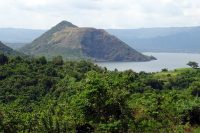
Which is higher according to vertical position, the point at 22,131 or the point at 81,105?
the point at 81,105

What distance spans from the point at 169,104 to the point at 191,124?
2.02 m

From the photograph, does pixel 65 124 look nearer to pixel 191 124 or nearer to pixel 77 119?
pixel 77 119

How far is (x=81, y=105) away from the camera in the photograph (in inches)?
790

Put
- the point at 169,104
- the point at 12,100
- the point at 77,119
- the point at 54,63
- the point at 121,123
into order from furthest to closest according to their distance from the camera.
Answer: the point at 54,63 → the point at 12,100 → the point at 169,104 → the point at 77,119 → the point at 121,123

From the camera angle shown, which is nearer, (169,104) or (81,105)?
(81,105)

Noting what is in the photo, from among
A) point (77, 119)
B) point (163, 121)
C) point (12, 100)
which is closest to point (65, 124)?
point (77, 119)

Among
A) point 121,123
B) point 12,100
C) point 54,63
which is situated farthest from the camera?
point 54,63

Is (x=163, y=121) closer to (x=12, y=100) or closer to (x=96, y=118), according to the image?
(x=96, y=118)

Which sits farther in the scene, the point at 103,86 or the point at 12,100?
the point at 12,100

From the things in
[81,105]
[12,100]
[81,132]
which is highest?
[81,105]

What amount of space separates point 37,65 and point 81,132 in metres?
54.6

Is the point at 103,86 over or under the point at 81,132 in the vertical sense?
over

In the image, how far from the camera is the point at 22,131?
63.8ft

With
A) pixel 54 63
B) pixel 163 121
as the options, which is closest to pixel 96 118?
pixel 163 121
